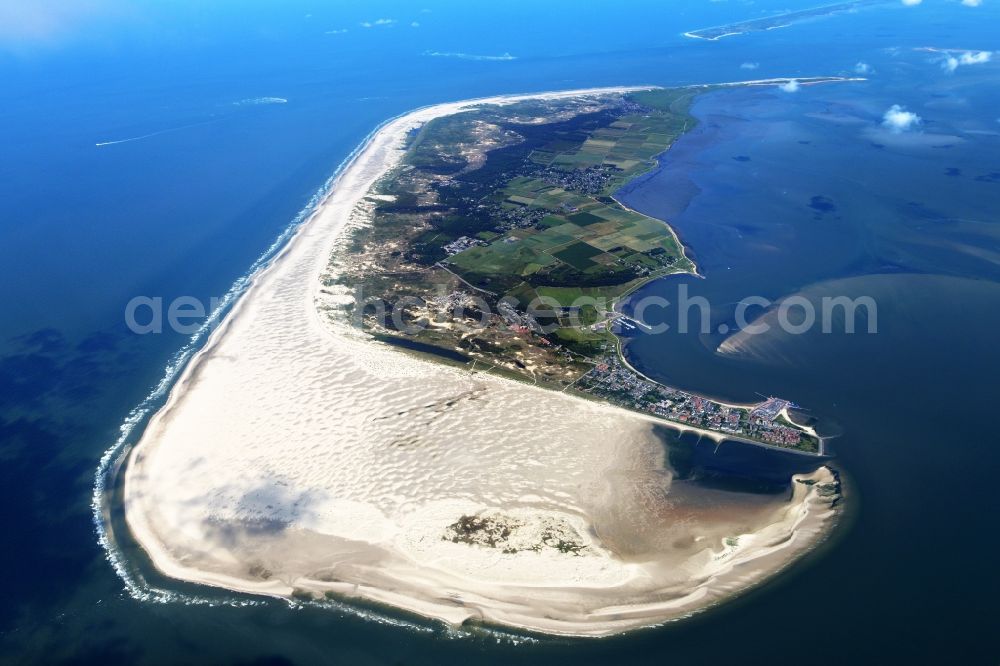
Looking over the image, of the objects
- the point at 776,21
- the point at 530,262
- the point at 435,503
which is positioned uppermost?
the point at 776,21

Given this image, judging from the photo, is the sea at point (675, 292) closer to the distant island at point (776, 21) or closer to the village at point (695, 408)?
the village at point (695, 408)

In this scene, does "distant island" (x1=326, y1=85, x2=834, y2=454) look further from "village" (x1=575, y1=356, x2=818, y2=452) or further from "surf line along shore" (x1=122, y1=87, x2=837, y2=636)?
"surf line along shore" (x1=122, y1=87, x2=837, y2=636)

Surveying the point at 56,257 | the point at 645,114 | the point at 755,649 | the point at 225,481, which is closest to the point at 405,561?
the point at 225,481

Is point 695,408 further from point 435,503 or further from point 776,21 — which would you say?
point 776,21

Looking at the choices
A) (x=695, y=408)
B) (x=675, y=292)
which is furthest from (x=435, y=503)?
(x=675, y=292)

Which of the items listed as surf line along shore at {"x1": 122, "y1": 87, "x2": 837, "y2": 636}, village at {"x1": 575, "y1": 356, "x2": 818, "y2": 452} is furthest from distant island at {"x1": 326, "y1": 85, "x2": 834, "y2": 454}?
surf line along shore at {"x1": 122, "y1": 87, "x2": 837, "y2": 636}

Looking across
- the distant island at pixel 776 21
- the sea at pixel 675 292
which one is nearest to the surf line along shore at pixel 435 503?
the sea at pixel 675 292
